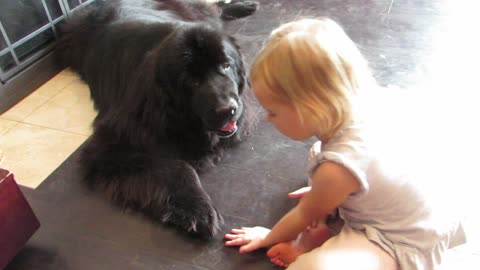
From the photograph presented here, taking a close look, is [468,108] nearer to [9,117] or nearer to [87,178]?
[87,178]

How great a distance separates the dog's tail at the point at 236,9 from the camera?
2.82 metres

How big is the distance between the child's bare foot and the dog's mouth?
0.50 m

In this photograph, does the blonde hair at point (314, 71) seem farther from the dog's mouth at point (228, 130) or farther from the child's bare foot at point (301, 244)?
the dog's mouth at point (228, 130)

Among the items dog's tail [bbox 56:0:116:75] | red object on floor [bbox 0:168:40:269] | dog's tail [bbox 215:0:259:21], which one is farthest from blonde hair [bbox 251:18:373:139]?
dog's tail [bbox 215:0:259:21]

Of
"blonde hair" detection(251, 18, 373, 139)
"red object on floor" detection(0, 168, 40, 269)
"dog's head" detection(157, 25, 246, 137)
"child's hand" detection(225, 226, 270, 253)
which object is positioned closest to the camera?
"blonde hair" detection(251, 18, 373, 139)

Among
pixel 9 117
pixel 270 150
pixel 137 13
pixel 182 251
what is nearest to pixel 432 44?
pixel 270 150

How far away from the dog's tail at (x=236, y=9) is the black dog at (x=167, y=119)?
99cm

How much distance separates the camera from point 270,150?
1.73 metres

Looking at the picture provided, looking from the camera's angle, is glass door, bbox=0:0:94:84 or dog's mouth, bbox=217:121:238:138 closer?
dog's mouth, bbox=217:121:238:138

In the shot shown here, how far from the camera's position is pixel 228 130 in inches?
61.8

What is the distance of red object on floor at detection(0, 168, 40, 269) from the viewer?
1176 millimetres

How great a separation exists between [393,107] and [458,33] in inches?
66.7

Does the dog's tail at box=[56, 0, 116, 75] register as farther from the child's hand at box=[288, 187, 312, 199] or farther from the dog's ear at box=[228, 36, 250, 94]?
the child's hand at box=[288, 187, 312, 199]

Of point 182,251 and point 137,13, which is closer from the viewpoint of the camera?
point 182,251
